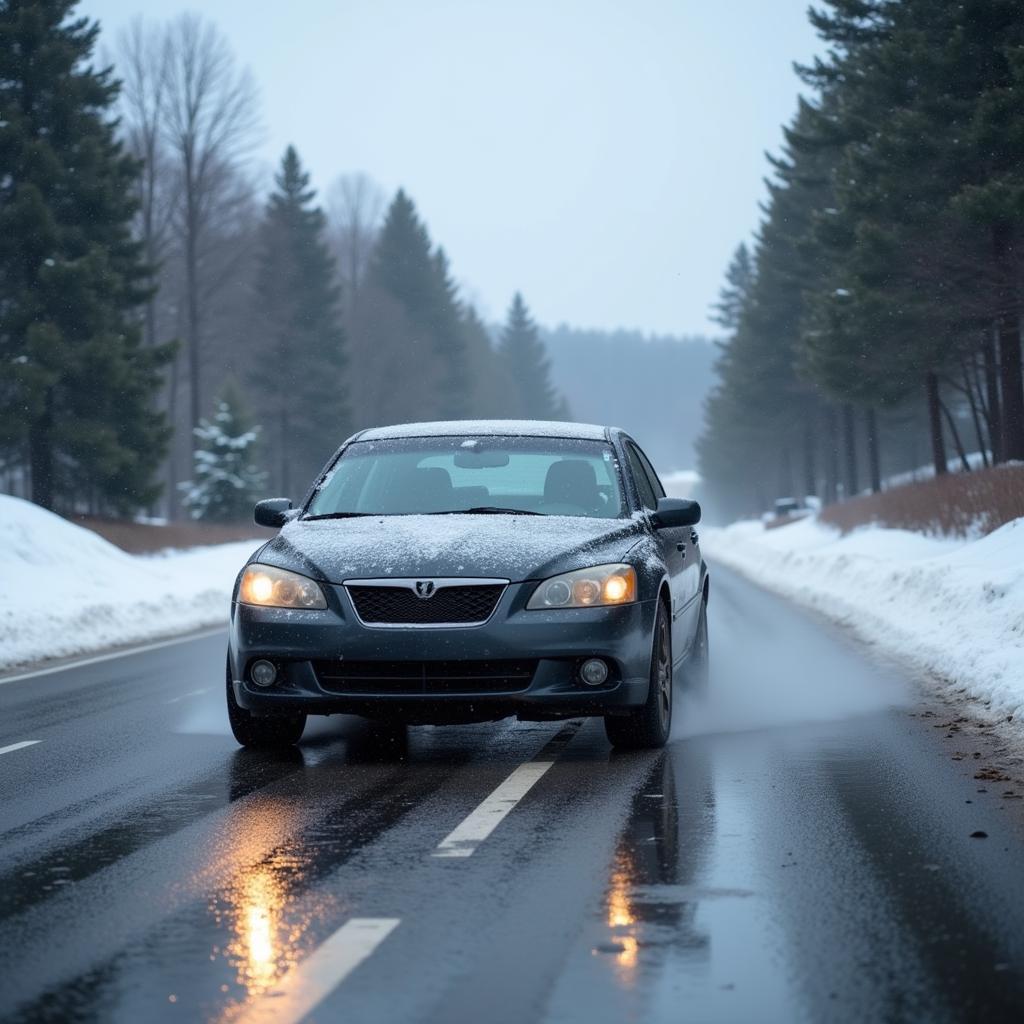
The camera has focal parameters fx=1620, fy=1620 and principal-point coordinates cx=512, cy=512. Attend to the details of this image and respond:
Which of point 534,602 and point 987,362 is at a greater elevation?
point 987,362

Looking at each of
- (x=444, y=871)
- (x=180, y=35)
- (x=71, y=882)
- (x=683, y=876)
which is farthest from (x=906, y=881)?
(x=180, y=35)

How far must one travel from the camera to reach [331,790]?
7.19 meters

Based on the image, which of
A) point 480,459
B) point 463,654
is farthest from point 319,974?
point 480,459

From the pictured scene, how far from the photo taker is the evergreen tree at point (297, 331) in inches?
2741

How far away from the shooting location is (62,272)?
3462cm

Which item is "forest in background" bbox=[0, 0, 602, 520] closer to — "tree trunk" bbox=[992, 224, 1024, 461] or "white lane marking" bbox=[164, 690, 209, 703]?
"tree trunk" bbox=[992, 224, 1024, 461]

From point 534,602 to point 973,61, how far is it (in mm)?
26242

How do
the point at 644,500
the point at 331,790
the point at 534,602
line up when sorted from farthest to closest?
the point at 644,500 < the point at 534,602 < the point at 331,790

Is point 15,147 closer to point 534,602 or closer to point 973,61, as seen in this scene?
point 973,61

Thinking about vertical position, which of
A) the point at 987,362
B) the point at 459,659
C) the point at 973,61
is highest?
the point at 973,61

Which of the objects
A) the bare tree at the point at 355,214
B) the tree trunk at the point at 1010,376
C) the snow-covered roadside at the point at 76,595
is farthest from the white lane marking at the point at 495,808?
the bare tree at the point at 355,214

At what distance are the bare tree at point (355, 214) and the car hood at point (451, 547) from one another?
88.0m

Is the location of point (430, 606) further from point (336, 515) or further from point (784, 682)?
point (784, 682)

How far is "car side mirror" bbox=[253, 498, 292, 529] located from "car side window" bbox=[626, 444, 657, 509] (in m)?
2.04
